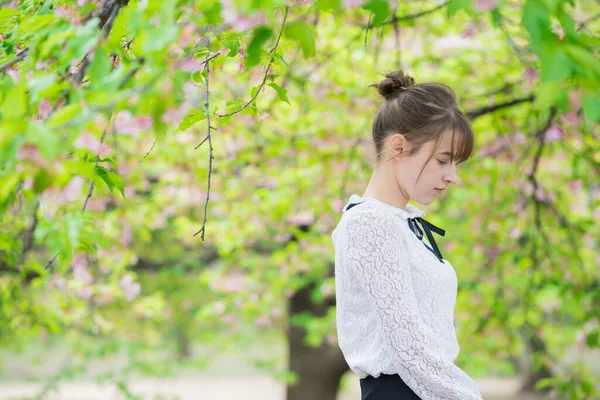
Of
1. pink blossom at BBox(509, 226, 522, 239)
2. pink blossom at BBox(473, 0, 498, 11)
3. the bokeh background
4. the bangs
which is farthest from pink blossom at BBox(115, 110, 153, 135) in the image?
Answer: pink blossom at BBox(509, 226, 522, 239)

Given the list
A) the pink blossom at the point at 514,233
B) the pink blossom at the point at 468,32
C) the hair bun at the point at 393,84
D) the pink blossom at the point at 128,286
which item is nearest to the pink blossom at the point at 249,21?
the hair bun at the point at 393,84

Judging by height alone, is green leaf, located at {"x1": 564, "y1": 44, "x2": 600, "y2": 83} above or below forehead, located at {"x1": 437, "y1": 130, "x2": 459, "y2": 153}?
above

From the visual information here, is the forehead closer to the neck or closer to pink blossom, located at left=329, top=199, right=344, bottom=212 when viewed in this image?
the neck

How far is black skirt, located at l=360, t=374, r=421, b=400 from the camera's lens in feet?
5.85

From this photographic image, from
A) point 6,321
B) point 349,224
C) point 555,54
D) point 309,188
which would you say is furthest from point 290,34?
point 309,188

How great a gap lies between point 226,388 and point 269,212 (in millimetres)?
13080

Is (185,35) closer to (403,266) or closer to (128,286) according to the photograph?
(403,266)

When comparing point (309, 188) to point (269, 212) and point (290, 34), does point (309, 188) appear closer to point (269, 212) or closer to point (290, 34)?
Answer: point (269, 212)

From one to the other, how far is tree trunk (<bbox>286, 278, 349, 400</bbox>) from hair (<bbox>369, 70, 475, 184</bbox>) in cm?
542

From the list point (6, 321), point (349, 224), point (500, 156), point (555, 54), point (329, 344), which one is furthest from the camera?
point (329, 344)

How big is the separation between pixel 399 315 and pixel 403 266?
0.12m

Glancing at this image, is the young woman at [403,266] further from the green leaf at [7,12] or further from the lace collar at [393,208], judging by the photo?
the green leaf at [7,12]

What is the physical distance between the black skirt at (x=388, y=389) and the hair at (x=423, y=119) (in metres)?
0.58

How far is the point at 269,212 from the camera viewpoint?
5.83m
